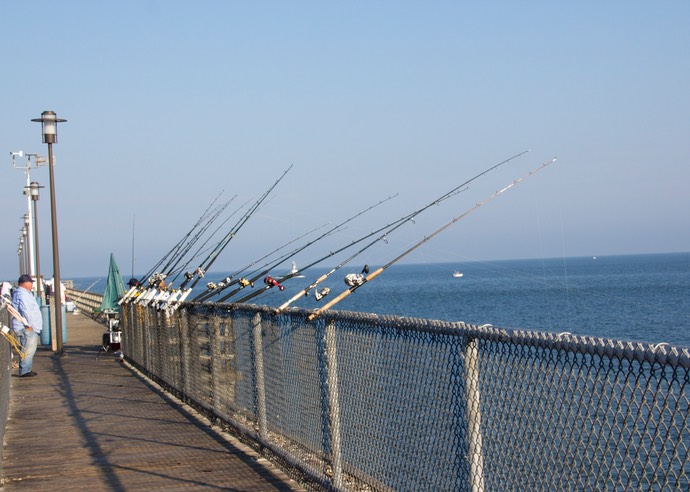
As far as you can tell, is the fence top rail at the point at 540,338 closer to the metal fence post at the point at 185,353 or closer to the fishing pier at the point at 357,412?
the fishing pier at the point at 357,412

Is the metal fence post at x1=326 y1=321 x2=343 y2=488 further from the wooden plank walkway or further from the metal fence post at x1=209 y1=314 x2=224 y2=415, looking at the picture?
the metal fence post at x1=209 y1=314 x2=224 y2=415

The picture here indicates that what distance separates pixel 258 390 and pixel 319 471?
5.42ft

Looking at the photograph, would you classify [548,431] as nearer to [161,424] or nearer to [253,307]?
[253,307]

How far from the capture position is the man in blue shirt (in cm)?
1504

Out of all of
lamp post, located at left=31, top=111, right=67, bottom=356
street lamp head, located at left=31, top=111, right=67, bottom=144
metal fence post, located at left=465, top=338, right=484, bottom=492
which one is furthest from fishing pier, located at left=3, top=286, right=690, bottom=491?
street lamp head, located at left=31, top=111, right=67, bottom=144

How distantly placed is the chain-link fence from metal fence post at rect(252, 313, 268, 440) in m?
0.02

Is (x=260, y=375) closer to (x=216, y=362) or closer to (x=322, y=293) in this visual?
(x=322, y=293)

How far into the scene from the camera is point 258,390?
8.46m

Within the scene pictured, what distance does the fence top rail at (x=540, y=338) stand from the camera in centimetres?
331

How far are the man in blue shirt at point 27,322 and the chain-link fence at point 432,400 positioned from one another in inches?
240

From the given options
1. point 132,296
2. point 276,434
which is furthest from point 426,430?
point 132,296

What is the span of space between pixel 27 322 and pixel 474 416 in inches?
455

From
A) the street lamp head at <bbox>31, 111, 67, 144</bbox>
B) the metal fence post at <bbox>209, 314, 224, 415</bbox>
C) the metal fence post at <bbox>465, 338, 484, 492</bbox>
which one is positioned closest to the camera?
the metal fence post at <bbox>465, 338, 484, 492</bbox>

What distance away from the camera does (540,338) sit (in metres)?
4.09
